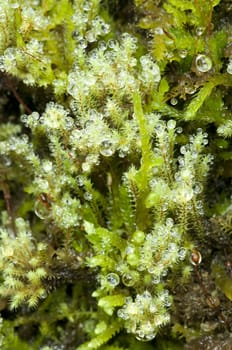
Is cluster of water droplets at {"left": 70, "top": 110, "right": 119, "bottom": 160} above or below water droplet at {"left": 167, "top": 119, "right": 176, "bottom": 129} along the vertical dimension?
below

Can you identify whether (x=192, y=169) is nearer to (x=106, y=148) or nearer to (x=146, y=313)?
(x=106, y=148)

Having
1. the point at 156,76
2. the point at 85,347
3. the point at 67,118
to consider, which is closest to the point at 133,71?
the point at 156,76

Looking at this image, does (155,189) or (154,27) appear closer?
(155,189)

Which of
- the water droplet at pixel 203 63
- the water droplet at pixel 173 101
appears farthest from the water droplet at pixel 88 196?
the water droplet at pixel 203 63

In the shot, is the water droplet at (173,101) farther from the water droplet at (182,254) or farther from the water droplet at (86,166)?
the water droplet at (182,254)

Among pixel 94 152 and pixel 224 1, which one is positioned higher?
pixel 224 1

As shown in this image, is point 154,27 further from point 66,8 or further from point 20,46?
point 20,46

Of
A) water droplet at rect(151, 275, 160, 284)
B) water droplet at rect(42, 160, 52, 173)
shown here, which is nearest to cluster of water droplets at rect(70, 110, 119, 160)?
water droplet at rect(42, 160, 52, 173)

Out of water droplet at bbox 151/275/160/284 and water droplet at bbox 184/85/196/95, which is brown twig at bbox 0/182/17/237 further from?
water droplet at bbox 184/85/196/95
